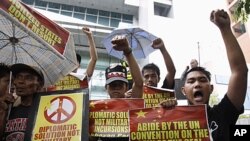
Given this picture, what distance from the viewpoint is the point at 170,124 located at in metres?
1.83

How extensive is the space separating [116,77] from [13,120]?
3.49 feet

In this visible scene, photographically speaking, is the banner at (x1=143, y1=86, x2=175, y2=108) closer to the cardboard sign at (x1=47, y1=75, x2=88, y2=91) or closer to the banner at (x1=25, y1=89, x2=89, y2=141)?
the cardboard sign at (x1=47, y1=75, x2=88, y2=91)

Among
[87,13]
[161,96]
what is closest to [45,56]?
[161,96]

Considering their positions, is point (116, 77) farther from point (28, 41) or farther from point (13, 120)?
point (13, 120)

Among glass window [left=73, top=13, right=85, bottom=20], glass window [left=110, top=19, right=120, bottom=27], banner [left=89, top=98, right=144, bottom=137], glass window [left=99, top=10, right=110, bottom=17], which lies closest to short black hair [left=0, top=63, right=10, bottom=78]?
banner [left=89, top=98, right=144, bottom=137]

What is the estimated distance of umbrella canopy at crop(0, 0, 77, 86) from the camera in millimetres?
2021

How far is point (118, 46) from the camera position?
2.35 meters

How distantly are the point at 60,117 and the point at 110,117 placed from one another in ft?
1.43

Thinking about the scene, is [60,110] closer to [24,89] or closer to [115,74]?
[24,89]

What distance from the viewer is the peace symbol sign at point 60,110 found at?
1.83 metres

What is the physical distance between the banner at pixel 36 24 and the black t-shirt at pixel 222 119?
1.29 m

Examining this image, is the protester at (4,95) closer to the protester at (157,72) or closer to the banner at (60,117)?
the banner at (60,117)

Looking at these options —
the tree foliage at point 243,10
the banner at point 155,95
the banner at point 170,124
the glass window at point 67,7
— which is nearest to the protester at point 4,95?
the banner at point 170,124

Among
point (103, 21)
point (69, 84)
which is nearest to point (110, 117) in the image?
point (69, 84)
